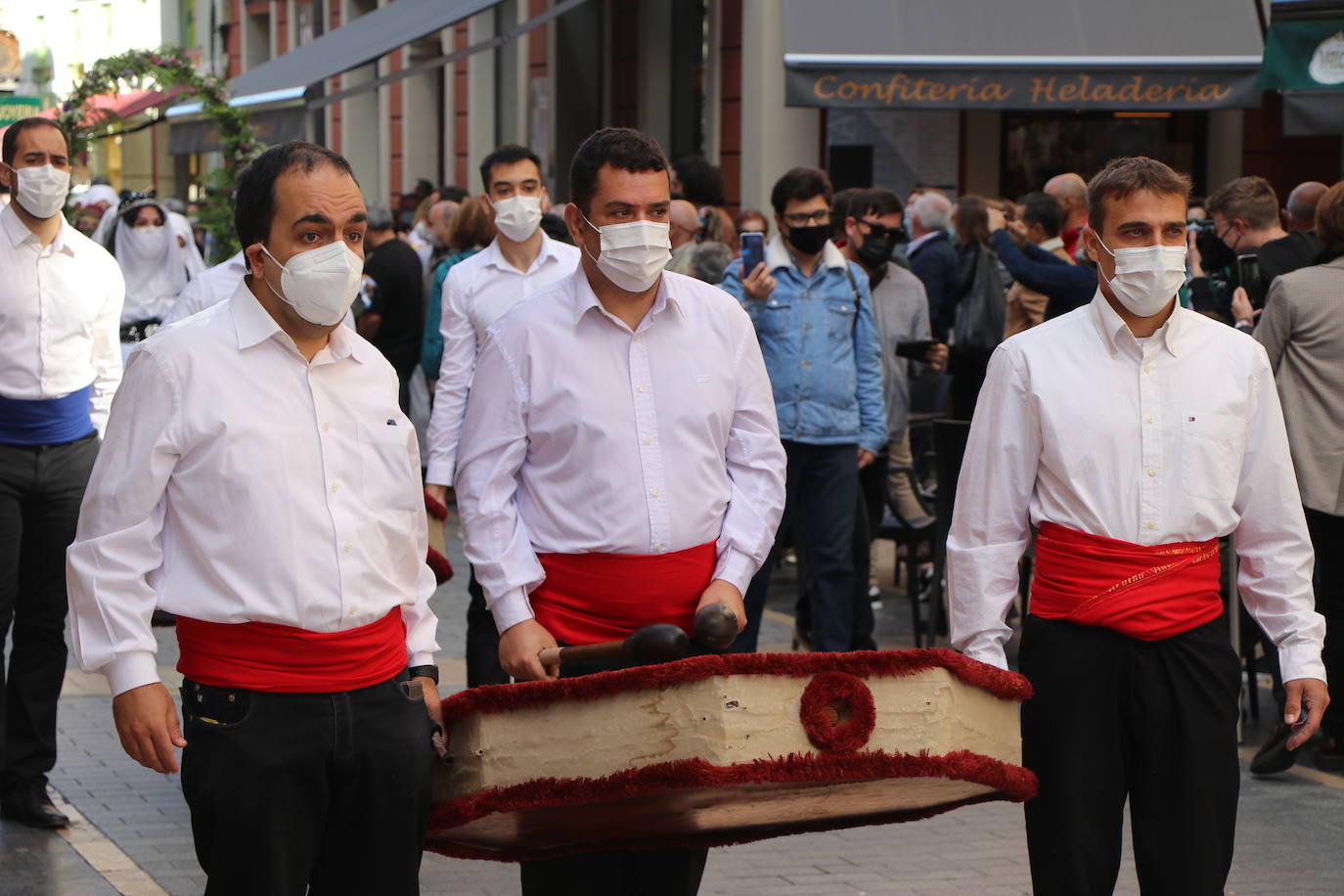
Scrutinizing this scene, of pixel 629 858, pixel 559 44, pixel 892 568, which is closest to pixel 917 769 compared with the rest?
pixel 629 858

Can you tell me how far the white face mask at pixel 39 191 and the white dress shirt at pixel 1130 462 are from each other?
350 centimetres

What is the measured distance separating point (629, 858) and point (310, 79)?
53.1ft

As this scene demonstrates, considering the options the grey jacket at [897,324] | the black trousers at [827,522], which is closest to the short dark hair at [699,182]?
the grey jacket at [897,324]

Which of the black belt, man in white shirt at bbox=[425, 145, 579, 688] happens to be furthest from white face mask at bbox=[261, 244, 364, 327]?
the black belt

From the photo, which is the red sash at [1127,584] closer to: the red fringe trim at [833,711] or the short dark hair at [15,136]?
the red fringe trim at [833,711]

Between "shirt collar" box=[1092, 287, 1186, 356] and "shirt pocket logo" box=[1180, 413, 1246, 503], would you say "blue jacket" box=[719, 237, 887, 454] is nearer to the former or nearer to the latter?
"shirt collar" box=[1092, 287, 1186, 356]

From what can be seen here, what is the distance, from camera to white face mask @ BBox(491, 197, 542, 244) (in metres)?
7.87

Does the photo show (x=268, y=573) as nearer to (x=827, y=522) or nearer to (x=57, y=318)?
(x=57, y=318)

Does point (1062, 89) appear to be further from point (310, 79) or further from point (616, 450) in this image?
point (616, 450)

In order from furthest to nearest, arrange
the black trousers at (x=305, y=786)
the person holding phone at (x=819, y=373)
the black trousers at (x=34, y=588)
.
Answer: the person holding phone at (x=819, y=373) → the black trousers at (x=34, y=588) → the black trousers at (x=305, y=786)

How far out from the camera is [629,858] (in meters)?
4.36

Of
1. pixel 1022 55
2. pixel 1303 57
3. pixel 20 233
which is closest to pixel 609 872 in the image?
pixel 20 233

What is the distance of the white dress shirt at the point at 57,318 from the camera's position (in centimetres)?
629

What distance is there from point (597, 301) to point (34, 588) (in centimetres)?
295
